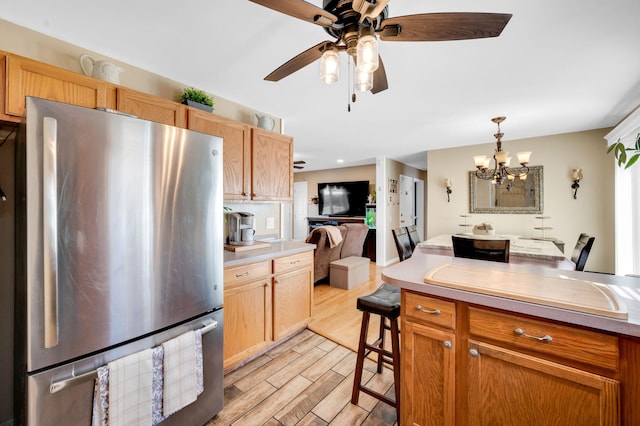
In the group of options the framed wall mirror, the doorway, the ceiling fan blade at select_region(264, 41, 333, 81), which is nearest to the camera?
the ceiling fan blade at select_region(264, 41, 333, 81)

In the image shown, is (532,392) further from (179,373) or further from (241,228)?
(241,228)

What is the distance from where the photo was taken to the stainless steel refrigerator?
99 cm

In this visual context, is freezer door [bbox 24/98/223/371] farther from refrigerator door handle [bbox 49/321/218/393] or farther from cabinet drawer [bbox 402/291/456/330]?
cabinet drawer [bbox 402/291/456/330]

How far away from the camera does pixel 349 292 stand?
386 centimetres

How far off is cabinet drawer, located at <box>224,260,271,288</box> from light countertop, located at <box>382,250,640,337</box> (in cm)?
110

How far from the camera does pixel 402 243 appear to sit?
3.12 metres

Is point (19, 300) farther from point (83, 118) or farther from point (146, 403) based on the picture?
point (83, 118)

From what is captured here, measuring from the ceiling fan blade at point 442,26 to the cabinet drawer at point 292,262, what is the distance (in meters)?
1.79

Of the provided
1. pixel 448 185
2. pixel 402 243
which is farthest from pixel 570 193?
pixel 402 243

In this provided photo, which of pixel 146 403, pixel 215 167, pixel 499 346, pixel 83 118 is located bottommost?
pixel 146 403

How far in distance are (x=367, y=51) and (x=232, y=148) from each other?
1587mm

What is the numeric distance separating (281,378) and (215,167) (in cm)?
160

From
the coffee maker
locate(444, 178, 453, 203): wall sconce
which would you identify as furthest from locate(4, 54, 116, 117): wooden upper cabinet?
locate(444, 178, 453, 203): wall sconce

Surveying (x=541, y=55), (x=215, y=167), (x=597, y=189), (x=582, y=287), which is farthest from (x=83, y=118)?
(x=597, y=189)
